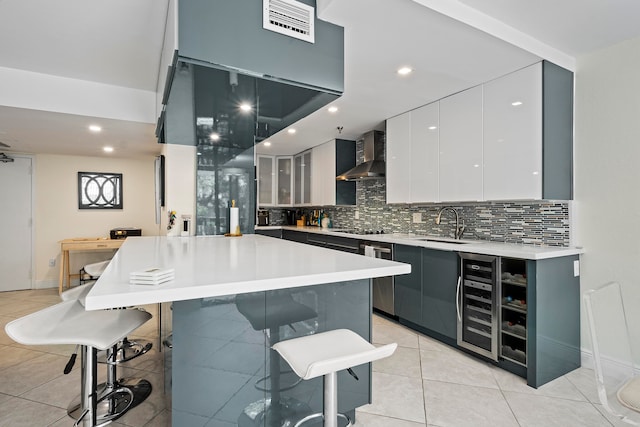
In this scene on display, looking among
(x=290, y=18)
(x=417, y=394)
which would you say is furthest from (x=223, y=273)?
(x=417, y=394)

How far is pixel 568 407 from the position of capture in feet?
6.41

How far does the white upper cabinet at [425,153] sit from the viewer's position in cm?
317

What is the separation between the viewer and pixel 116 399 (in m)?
2.03

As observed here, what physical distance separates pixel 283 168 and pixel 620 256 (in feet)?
15.9

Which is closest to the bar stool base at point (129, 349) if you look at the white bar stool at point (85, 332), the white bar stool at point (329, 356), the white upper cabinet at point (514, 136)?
the white bar stool at point (85, 332)

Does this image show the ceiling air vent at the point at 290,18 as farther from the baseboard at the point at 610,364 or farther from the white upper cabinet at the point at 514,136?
the baseboard at the point at 610,364

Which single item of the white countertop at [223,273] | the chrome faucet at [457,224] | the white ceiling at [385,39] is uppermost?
the white ceiling at [385,39]

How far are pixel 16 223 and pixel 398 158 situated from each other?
Answer: 5767mm

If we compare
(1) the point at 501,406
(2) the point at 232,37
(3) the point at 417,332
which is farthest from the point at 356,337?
(3) the point at 417,332

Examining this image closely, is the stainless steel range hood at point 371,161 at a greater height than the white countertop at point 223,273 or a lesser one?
greater

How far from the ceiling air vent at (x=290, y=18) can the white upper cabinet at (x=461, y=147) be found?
1761 mm

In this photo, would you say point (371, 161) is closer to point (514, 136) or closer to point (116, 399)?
point (514, 136)

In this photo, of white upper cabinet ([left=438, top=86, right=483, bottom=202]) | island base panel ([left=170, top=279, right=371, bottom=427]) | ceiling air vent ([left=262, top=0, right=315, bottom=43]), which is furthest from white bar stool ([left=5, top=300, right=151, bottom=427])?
white upper cabinet ([left=438, top=86, right=483, bottom=202])

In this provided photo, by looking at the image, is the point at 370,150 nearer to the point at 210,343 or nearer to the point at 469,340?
the point at 469,340
